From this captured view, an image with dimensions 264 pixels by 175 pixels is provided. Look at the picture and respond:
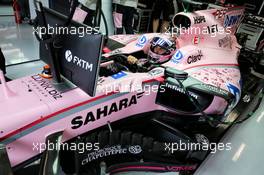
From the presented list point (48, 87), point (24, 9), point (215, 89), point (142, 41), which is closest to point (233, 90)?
point (215, 89)

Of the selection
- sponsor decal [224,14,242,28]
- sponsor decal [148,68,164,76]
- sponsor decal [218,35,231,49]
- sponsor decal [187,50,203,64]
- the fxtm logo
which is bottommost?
sponsor decal [148,68,164,76]

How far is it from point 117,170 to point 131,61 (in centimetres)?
76

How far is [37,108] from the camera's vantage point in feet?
3.65

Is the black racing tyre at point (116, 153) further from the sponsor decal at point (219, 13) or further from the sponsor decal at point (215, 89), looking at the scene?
the sponsor decal at point (219, 13)

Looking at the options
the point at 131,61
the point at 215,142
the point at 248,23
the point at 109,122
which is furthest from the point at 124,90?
the point at 248,23

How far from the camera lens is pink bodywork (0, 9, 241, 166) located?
108 cm

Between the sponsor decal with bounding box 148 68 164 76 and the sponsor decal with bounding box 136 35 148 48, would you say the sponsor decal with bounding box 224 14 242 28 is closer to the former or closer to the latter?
the sponsor decal with bounding box 136 35 148 48

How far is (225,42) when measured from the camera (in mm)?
2156

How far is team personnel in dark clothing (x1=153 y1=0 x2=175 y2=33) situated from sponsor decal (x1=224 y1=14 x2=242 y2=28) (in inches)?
82.3

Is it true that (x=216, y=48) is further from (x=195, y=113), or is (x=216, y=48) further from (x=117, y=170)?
(x=117, y=170)

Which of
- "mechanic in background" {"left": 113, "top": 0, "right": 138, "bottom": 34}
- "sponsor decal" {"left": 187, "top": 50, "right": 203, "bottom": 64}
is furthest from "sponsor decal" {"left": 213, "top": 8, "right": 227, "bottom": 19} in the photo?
"mechanic in background" {"left": 113, "top": 0, "right": 138, "bottom": 34}

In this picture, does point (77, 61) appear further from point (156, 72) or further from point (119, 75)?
point (156, 72)

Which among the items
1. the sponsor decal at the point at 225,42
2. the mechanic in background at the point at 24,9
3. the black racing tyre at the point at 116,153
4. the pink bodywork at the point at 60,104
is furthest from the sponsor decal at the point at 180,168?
the mechanic in background at the point at 24,9

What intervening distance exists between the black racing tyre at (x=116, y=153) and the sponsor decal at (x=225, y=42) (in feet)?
3.75
